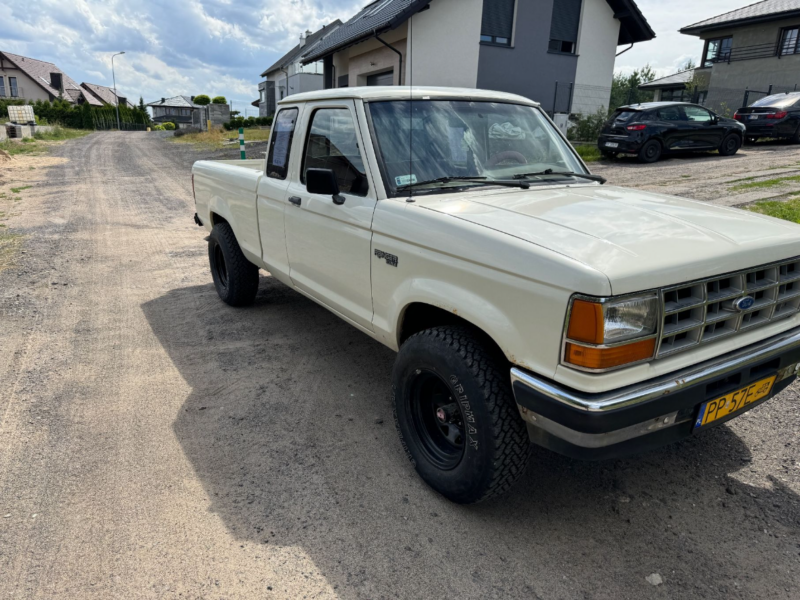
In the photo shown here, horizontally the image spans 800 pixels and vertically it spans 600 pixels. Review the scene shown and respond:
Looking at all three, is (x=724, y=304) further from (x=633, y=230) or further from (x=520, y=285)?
(x=520, y=285)

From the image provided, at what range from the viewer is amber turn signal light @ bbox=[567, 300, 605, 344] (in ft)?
6.99

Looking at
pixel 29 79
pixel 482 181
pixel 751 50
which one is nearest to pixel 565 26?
pixel 751 50

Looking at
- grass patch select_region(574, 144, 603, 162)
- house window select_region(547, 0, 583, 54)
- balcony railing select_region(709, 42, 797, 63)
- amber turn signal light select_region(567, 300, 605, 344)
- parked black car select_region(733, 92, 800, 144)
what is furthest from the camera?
balcony railing select_region(709, 42, 797, 63)

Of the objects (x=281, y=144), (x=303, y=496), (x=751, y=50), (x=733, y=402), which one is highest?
(x=751, y=50)

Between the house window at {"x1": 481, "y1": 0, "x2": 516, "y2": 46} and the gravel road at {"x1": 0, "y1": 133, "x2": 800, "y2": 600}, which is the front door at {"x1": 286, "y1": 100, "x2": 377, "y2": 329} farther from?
the house window at {"x1": 481, "y1": 0, "x2": 516, "y2": 46}

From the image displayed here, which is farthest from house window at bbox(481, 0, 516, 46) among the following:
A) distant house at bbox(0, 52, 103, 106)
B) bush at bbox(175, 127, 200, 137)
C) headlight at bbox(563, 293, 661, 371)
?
distant house at bbox(0, 52, 103, 106)

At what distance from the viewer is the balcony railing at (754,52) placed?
93.9 feet

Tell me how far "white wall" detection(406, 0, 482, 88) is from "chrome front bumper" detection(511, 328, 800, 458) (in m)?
18.5

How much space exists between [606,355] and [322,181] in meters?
1.88

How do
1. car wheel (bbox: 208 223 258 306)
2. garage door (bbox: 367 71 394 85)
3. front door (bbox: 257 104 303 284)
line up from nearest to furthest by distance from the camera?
front door (bbox: 257 104 303 284) → car wheel (bbox: 208 223 258 306) → garage door (bbox: 367 71 394 85)

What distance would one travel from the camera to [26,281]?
6434mm

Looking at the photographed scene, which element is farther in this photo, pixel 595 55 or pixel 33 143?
pixel 33 143

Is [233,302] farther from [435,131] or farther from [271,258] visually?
[435,131]

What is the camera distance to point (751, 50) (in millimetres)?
30188
